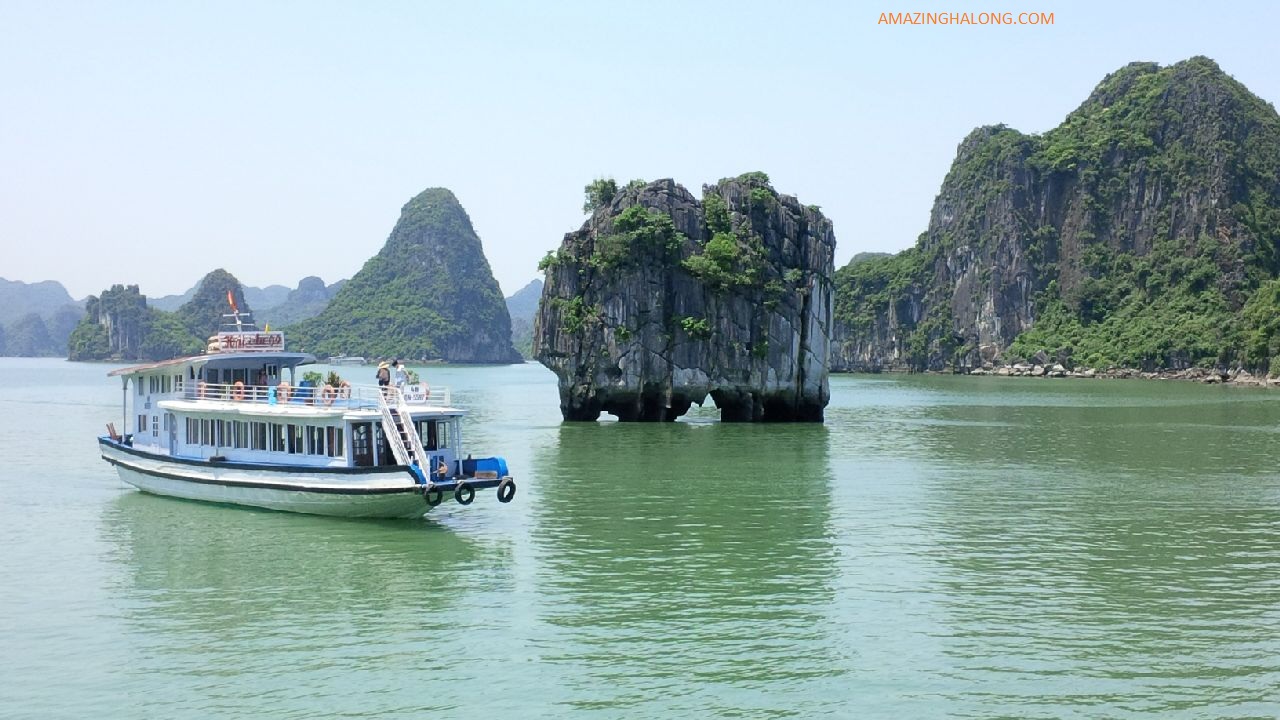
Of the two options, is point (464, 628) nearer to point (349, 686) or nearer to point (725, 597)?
point (349, 686)

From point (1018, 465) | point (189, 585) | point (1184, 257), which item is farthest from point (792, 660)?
point (1184, 257)

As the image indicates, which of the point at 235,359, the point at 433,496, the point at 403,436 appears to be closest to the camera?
the point at 433,496

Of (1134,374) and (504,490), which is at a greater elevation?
(1134,374)

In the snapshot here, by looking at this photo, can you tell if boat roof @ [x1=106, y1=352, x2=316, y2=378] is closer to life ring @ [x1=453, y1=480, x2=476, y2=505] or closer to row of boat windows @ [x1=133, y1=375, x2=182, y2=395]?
row of boat windows @ [x1=133, y1=375, x2=182, y2=395]

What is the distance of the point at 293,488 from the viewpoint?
29938mm

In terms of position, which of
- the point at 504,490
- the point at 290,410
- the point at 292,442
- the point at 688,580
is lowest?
the point at 688,580

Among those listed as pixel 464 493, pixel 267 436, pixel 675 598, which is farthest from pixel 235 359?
pixel 675 598

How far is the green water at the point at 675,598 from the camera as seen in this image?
54.5 feet

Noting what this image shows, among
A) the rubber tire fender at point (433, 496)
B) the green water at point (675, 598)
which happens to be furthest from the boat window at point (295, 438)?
the rubber tire fender at point (433, 496)

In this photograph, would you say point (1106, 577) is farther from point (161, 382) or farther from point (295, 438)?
point (161, 382)

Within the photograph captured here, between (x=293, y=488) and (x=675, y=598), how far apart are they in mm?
12241

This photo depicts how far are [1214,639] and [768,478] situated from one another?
67.6ft

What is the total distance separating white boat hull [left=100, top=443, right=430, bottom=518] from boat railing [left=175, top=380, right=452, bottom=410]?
1832mm

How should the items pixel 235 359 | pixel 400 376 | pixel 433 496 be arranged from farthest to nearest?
pixel 235 359
pixel 400 376
pixel 433 496
